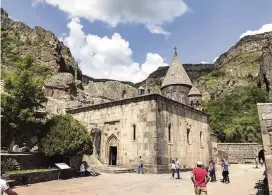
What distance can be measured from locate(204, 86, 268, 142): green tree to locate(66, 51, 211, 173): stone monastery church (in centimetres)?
1541

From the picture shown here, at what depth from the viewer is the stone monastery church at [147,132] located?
54.3 feet

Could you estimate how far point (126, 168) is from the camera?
16.9m

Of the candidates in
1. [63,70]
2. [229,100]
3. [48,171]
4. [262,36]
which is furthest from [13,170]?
[262,36]

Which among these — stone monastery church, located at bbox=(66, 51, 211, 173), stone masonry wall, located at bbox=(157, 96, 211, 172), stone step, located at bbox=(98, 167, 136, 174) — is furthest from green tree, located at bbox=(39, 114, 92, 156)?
stone masonry wall, located at bbox=(157, 96, 211, 172)

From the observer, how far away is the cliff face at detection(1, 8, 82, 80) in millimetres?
41625

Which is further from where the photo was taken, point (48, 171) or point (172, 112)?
point (172, 112)

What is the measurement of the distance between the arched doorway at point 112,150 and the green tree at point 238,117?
75.0ft

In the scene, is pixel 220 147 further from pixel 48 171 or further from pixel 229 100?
pixel 48 171

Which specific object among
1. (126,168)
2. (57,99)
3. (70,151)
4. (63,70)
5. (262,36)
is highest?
(262,36)

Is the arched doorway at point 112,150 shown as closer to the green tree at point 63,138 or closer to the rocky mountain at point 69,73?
the green tree at point 63,138

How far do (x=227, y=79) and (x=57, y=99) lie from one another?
47.0 m

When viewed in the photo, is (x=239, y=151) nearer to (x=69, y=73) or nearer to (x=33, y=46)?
(x=69, y=73)

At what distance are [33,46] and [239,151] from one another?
1427 inches

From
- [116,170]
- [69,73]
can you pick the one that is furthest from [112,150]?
[69,73]
